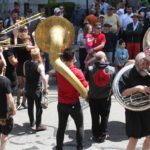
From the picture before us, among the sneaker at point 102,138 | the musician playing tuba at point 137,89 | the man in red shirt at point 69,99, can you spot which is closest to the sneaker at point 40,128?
the sneaker at point 102,138

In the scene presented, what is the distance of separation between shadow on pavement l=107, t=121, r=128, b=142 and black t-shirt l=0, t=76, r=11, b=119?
6.68ft

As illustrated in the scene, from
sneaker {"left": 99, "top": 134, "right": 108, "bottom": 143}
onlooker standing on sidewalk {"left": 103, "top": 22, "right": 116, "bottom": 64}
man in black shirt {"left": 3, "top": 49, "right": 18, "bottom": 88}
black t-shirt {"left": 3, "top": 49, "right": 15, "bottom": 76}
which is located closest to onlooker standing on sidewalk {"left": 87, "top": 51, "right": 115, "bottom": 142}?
sneaker {"left": 99, "top": 134, "right": 108, "bottom": 143}

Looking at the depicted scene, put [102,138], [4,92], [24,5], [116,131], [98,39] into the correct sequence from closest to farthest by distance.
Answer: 1. [4,92]
2. [102,138]
3. [116,131]
4. [98,39]
5. [24,5]

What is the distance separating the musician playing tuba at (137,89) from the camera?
19.1ft

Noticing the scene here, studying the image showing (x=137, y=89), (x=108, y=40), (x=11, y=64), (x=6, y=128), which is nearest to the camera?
(x=137, y=89)

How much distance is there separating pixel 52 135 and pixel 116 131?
3.57 feet

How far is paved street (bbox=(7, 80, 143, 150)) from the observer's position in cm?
725

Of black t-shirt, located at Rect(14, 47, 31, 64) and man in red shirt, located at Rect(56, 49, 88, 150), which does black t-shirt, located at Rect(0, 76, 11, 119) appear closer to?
man in red shirt, located at Rect(56, 49, 88, 150)

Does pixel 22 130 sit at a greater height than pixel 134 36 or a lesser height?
lesser

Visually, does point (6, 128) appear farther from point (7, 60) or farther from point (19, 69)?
point (19, 69)

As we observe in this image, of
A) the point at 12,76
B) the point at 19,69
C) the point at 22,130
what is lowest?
the point at 22,130

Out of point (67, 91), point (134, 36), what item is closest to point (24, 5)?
point (134, 36)

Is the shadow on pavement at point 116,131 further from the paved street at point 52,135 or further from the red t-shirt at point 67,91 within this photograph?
the red t-shirt at point 67,91

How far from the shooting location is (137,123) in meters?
6.00
